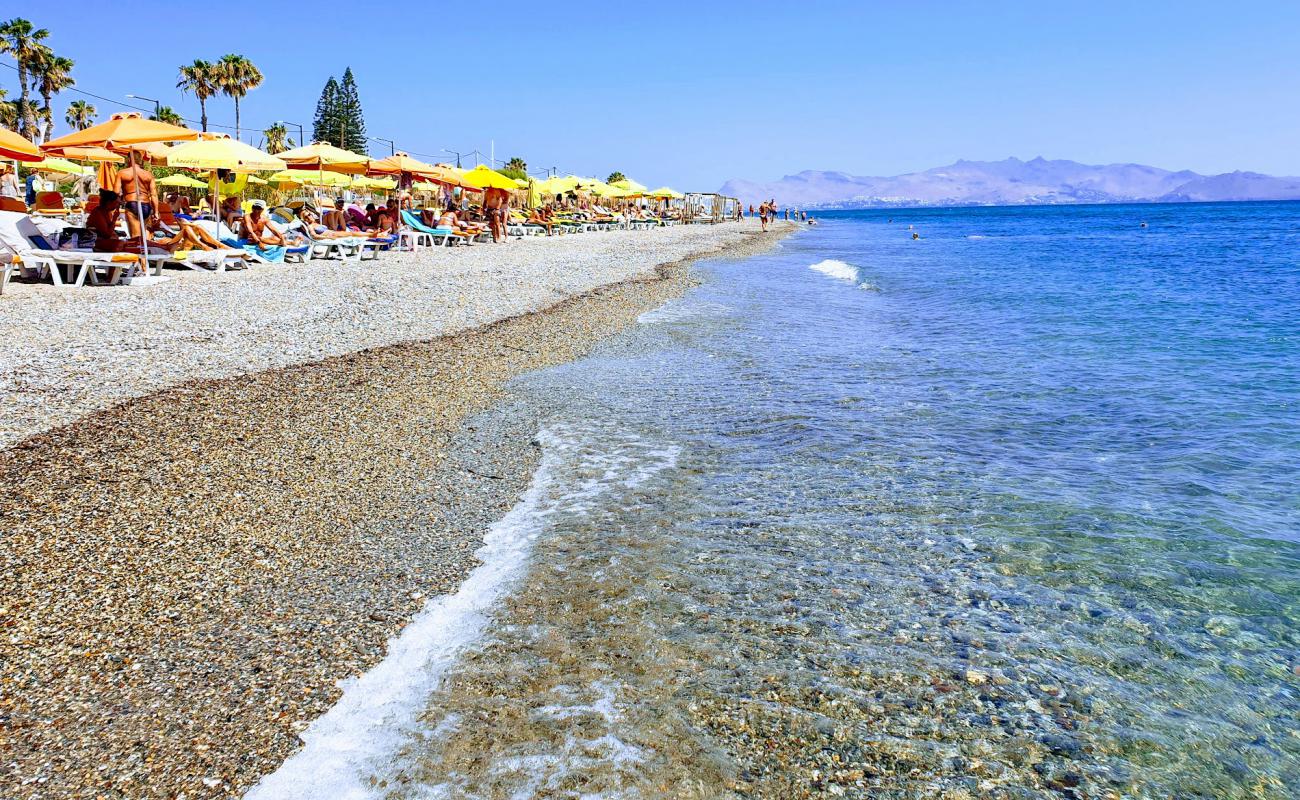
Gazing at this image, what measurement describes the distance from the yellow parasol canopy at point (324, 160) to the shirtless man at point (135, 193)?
7.99 meters

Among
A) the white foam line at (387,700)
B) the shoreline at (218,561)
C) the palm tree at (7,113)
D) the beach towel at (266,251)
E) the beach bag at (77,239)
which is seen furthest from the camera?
the palm tree at (7,113)

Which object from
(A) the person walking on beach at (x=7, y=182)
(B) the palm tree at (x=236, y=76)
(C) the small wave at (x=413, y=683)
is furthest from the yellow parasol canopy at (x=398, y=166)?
(B) the palm tree at (x=236, y=76)

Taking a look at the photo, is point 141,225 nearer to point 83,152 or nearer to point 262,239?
point 262,239

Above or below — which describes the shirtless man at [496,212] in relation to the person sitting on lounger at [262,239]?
above

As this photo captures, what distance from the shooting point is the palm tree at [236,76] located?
54.2m

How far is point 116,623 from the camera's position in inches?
135

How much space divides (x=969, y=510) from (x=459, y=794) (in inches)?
145

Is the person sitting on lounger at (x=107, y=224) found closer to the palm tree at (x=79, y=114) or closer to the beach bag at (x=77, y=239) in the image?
the beach bag at (x=77, y=239)

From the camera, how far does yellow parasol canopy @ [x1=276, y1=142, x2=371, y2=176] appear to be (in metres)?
22.1

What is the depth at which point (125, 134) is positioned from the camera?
12.3 m

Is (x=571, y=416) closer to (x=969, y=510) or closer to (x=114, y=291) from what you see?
(x=969, y=510)

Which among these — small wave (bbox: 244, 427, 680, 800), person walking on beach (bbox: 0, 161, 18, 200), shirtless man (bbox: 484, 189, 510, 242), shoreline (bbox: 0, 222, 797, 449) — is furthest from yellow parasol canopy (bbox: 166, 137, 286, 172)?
small wave (bbox: 244, 427, 680, 800)

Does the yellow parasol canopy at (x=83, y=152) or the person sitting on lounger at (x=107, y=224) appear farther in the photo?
the yellow parasol canopy at (x=83, y=152)

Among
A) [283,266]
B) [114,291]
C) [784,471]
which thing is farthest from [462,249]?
[784,471]
